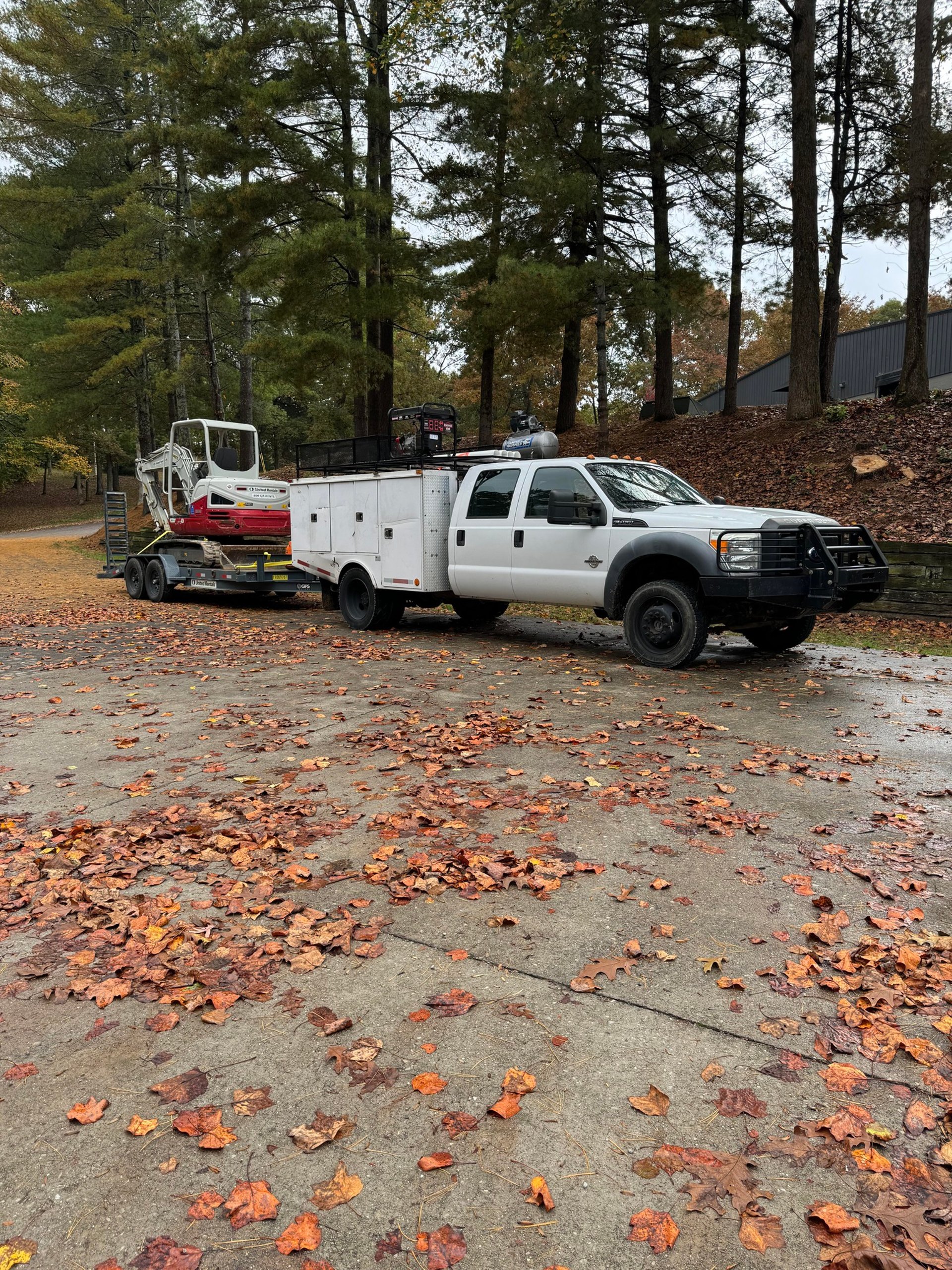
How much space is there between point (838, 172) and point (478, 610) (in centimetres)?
1751

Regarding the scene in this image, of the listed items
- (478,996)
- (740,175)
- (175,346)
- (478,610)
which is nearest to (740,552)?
(478,610)

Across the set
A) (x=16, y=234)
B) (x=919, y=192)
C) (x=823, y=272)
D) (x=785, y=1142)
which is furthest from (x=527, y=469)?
(x=16, y=234)

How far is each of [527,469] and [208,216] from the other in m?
10.8

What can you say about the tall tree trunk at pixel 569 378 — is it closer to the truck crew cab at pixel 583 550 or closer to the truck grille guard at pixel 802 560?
the truck crew cab at pixel 583 550

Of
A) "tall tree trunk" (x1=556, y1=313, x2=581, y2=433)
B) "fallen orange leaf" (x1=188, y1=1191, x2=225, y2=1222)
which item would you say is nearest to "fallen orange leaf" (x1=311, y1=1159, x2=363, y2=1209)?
"fallen orange leaf" (x1=188, y1=1191, x2=225, y2=1222)

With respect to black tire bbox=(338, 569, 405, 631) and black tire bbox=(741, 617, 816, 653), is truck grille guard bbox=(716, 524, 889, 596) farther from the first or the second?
black tire bbox=(338, 569, 405, 631)

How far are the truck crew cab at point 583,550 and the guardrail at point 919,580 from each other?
315 cm

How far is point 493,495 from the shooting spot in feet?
32.7

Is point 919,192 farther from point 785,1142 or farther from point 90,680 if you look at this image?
point 785,1142

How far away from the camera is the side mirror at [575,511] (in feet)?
28.8

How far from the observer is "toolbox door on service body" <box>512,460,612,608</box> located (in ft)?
29.0

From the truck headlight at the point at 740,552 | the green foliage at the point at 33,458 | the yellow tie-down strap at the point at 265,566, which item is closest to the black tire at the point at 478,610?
the yellow tie-down strap at the point at 265,566

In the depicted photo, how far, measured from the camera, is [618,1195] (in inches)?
82.1

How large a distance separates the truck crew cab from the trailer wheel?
14.9 ft
